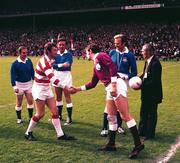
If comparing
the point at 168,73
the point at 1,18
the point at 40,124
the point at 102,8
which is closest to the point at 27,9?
the point at 1,18

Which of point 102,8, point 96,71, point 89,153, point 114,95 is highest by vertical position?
point 102,8

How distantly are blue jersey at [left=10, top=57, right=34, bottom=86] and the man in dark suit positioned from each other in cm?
342

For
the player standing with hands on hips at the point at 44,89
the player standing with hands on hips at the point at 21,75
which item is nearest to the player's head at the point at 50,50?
the player standing with hands on hips at the point at 44,89

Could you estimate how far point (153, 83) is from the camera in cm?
836

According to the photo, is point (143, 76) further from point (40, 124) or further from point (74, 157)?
point (40, 124)

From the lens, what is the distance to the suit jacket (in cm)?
837

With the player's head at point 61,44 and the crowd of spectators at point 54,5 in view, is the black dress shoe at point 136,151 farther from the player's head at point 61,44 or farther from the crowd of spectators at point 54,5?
the crowd of spectators at point 54,5

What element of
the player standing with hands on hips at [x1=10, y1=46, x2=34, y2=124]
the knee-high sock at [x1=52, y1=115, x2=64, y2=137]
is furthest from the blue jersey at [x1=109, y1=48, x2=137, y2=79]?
the player standing with hands on hips at [x1=10, y1=46, x2=34, y2=124]

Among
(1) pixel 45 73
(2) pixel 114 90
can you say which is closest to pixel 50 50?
(1) pixel 45 73

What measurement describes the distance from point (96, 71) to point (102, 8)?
40.5 metres

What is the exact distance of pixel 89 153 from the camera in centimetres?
753

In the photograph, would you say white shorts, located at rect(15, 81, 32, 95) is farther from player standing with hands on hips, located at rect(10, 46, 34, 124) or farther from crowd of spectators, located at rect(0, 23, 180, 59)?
crowd of spectators, located at rect(0, 23, 180, 59)

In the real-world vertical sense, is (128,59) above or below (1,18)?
below

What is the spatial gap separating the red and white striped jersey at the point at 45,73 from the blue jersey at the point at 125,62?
58.6 inches
